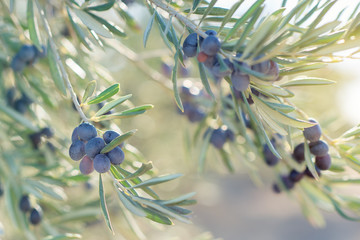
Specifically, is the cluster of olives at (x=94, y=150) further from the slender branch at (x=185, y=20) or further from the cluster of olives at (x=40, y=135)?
the cluster of olives at (x=40, y=135)

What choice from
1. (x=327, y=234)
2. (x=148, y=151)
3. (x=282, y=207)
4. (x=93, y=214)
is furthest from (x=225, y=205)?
(x=93, y=214)

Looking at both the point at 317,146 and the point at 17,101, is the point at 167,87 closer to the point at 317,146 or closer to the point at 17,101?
the point at 17,101

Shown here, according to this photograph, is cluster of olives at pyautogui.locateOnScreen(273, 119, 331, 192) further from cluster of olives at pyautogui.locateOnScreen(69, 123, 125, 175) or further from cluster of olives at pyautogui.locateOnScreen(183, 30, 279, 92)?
cluster of olives at pyautogui.locateOnScreen(69, 123, 125, 175)

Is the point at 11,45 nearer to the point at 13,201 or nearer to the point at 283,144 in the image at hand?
the point at 13,201

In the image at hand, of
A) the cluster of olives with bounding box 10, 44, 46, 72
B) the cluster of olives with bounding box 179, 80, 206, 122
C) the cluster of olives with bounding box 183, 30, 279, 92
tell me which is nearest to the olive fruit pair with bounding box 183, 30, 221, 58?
the cluster of olives with bounding box 183, 30, 279, 92

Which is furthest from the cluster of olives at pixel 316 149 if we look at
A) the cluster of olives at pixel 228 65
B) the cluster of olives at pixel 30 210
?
the cluster of olives at pixel 30 210
